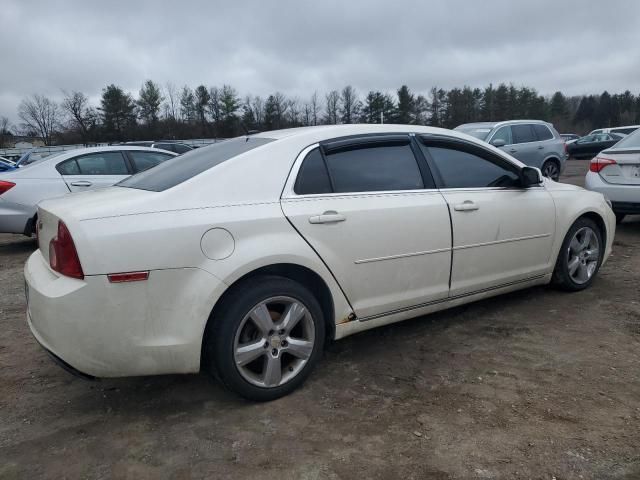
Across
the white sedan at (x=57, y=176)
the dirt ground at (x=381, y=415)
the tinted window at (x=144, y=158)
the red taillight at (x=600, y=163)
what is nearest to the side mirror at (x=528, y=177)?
the dirt ground at (x=381, y=415)

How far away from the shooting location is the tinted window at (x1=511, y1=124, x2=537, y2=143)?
35.4 feet

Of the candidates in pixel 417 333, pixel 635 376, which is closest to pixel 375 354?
pixel 417 333

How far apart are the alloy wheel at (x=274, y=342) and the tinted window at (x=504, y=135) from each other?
868cm

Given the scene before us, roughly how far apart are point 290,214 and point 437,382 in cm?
131

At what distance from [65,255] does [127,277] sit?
1.10 feet

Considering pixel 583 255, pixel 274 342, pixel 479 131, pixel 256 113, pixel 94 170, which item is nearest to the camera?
pixel 274 342

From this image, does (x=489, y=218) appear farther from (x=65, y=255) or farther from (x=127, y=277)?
(x=65, y=255)

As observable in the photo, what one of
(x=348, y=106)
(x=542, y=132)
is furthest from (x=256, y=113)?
(x=542, y=132)

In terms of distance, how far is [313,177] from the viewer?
2973 millimetres

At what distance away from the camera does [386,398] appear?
2.80m

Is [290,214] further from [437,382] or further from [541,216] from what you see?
[541,216]

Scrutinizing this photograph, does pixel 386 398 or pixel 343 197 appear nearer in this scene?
pixel 386 398

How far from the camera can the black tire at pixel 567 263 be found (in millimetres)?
4254

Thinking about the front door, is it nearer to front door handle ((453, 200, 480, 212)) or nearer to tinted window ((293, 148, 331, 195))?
front door handle ((453, 200, 480, 212))
